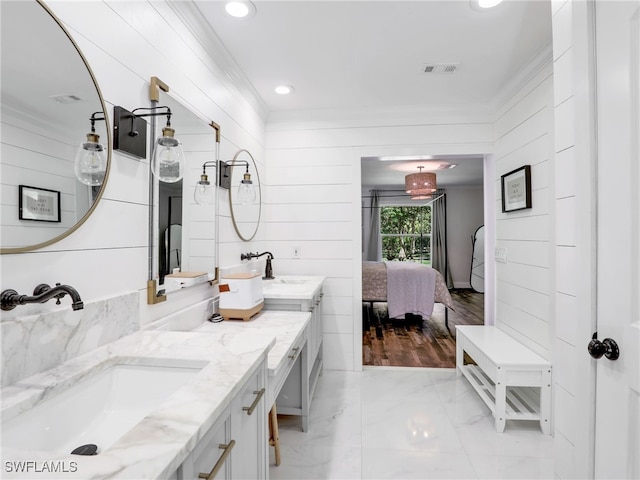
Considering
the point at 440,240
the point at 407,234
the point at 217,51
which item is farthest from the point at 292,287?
the point at 407,234

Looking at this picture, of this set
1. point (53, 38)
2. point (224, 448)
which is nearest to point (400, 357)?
point (224, 448)

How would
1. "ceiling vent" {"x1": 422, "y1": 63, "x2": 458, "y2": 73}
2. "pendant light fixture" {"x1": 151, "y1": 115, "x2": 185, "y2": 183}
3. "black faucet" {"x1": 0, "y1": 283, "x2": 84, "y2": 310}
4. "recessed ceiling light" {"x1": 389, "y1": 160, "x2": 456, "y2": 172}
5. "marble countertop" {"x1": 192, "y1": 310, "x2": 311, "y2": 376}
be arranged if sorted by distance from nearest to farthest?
"black faucet" {"x1": 0, "y1": 283, "x2": 84, "y2": 310} < "marble countertop" {"x1": 192, "y1": 310, "x2": 311, "y2": 376} < "pendant light fixture" {"x1": 151, "y1": 115, "x2": 185, "y2": 183} < "ceiling vent" {"x1": 422, "y1": 63, "x2": 458, "y2": 73} < "recessed ceiling light" {"x1": 389, "y1": 160, "x2": 456, "y2": 172}

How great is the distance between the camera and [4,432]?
67 cm

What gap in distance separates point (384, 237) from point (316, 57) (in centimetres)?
631

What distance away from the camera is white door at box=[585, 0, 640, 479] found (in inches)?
36.5

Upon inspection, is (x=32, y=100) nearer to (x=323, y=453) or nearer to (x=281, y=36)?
(x=281, y=36)

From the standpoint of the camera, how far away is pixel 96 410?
0.90 metres

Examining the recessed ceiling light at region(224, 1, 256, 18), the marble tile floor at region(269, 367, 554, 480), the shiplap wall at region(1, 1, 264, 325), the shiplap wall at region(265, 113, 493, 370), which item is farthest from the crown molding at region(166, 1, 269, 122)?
the marble tile floor at region(269, 367, 554, 480)

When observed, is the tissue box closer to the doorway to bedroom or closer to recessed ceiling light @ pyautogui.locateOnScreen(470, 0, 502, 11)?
recessed ceiling light @ pyautogui.locateOnScreen(470, 0, 502, 11)

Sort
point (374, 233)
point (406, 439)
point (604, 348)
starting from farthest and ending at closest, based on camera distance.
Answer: point (374, 233) < point (406, 439) < point (604, 348)

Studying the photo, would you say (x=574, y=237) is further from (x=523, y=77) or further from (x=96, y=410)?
(x=523, y=77)

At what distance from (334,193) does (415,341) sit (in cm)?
214

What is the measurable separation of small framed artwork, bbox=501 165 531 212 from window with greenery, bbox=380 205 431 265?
5.40 m

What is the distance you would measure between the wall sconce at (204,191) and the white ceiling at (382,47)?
0.85 m
